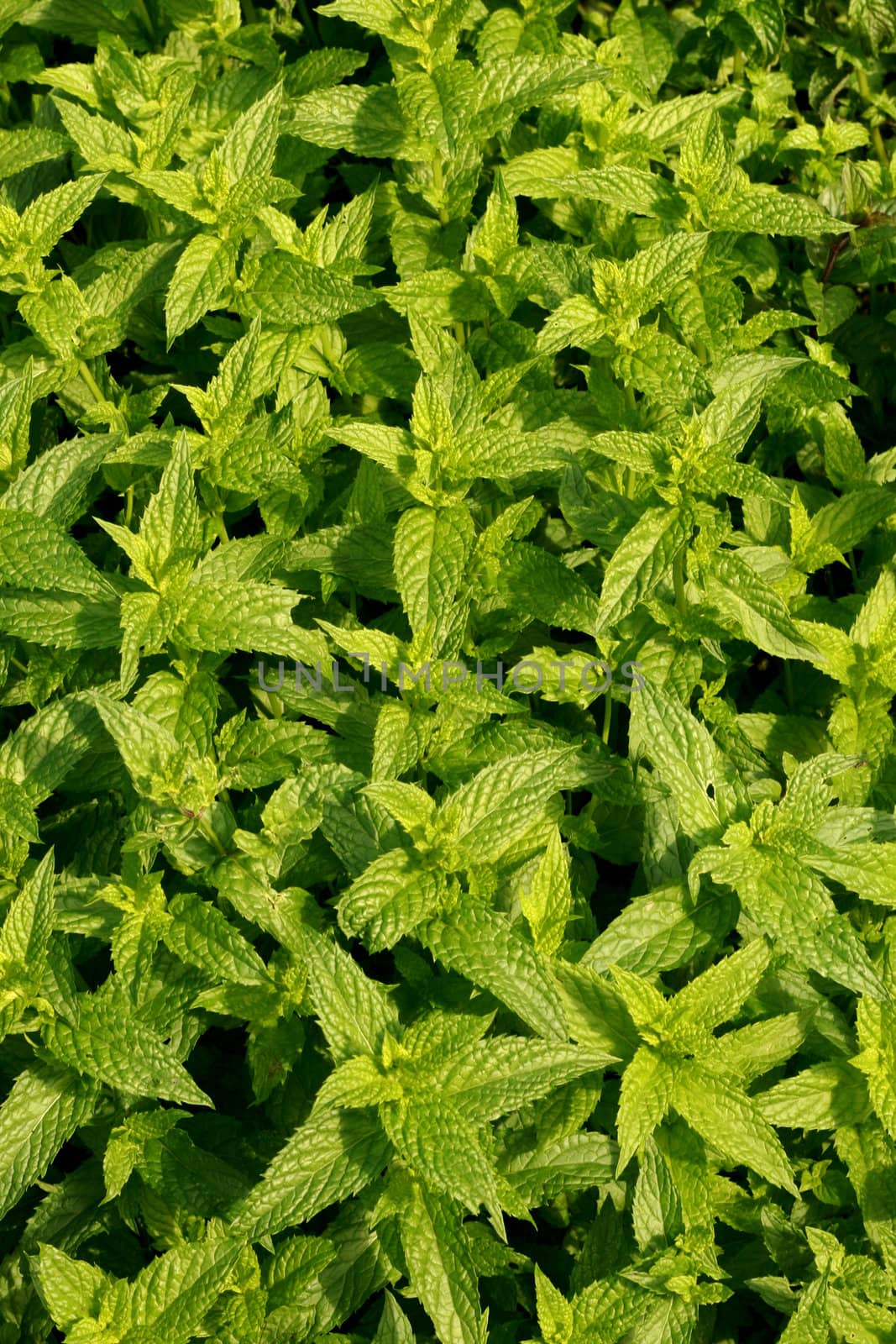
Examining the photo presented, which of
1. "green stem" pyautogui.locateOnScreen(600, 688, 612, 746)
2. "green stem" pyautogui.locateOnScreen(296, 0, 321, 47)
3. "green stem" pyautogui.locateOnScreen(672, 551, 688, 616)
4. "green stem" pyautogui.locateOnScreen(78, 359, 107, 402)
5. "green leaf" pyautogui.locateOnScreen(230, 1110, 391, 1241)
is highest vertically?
"green stem" pyautogui.locateOnScreen(296, 0, 321, 47)

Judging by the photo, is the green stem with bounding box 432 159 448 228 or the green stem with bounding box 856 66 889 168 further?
the green stem with bounding box 856 66 889 168

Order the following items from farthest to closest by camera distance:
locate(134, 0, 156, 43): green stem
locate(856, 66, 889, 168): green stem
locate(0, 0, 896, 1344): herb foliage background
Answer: locate(856, 66, 889, 168): green stem
locate(134, 0, 156, 43): green stem
locate(0, 0, 896, 1344): herb foliage background

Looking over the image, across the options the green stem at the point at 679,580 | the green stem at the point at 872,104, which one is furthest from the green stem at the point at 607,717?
the green stem at the point at 872,104

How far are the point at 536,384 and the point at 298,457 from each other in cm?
78

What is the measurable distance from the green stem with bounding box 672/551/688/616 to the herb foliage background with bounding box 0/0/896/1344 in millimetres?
38

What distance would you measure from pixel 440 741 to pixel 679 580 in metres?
0.77

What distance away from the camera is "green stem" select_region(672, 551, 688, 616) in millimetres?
3201

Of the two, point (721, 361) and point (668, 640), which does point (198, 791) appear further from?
point (721, 361)

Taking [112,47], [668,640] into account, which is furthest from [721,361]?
[112,47]

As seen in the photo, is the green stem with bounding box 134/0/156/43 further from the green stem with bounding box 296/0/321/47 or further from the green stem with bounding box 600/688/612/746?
the green stem with bounding box 600/688/612/746

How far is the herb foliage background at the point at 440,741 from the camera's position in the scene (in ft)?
9.10

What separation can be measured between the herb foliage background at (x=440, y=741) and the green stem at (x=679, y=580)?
38mm

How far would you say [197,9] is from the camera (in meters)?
4.36
